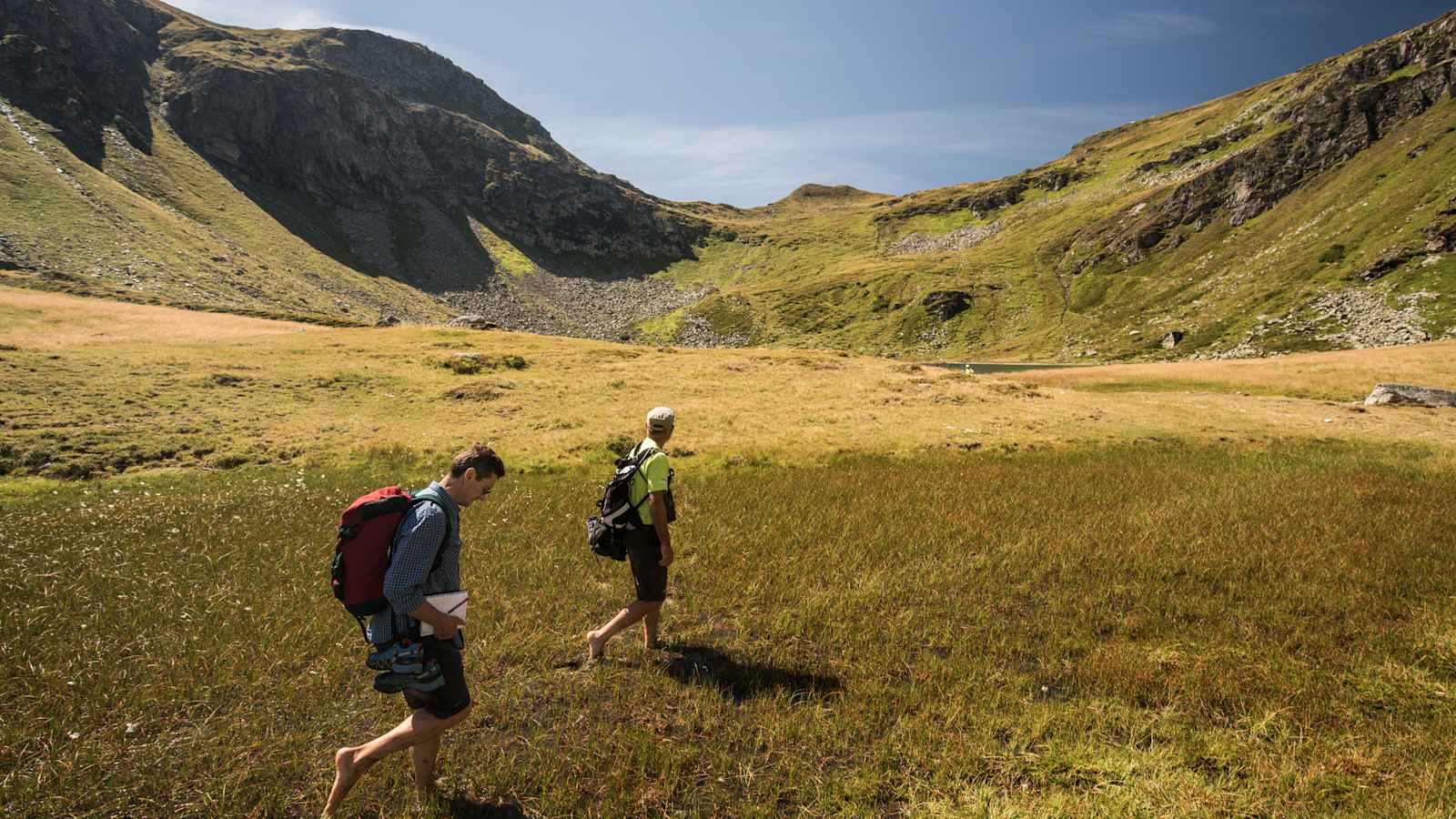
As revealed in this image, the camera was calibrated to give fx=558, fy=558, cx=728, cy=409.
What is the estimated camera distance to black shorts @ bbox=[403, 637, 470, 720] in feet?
15.7

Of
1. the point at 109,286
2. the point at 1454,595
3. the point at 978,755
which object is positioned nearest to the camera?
the point at 978,755

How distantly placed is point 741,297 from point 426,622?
19997 cm

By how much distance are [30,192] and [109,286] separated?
35.6 meters

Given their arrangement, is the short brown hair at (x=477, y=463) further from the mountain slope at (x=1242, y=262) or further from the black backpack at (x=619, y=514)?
the mountain slope at (x=1242, y=262)

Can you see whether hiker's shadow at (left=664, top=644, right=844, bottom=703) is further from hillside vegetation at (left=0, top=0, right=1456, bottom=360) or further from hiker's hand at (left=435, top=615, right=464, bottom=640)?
hillside vegetation at (left=0, top=0, right=1456, bottom=360)

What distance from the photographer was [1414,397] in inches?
1432

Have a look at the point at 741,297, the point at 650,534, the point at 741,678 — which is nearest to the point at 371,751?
the point at 650,534

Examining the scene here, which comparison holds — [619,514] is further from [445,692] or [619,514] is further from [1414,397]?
[1414,397]

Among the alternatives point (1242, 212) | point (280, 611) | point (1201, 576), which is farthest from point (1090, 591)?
point (1242, 212)

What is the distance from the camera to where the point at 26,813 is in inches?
180

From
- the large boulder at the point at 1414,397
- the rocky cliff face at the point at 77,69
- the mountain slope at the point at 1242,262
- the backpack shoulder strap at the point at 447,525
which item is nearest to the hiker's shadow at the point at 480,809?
the backpack shoulder strap at the point at 447,525

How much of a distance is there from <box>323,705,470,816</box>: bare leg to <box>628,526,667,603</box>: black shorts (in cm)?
298

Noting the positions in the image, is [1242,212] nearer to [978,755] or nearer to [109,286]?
[978,755]

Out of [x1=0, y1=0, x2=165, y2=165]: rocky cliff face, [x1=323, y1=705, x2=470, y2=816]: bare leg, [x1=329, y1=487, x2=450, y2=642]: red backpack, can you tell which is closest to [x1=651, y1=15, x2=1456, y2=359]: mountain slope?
[x1=323, y1=705, x2=470, y2=816]: bare leg
